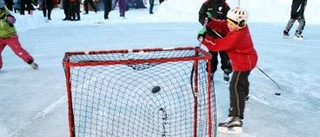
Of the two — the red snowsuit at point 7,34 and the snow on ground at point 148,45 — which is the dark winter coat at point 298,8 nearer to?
the snow on ground at point 148,45

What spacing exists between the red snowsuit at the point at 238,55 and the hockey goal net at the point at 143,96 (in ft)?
0.69

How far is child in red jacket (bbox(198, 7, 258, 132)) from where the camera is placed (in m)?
3.69

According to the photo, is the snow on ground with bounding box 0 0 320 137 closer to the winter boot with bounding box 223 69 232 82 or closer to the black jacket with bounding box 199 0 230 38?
the winter boot with bounding box 223 69 232 82

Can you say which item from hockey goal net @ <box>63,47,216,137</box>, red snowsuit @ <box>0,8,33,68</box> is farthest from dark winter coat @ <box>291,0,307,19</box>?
red snowsuit @ <box>0,8,33,68</box>

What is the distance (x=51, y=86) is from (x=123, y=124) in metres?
2.11

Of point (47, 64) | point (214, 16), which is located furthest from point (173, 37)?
point (214, 16)

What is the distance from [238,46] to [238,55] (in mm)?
111

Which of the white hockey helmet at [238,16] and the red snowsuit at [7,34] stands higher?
the white hockey helmet at [238,16]

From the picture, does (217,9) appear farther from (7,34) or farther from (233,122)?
(7,34)

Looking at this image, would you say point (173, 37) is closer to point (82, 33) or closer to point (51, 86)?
point (82, 33)

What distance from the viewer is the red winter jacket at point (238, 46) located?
3.71 m

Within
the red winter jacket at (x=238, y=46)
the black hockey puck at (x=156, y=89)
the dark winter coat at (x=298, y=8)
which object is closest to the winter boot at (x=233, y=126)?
the red winter jacket at (x=238, y=46)

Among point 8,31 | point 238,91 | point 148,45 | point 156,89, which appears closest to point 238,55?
point 238,91

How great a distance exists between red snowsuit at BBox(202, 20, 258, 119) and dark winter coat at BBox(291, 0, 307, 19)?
20.8 feet
